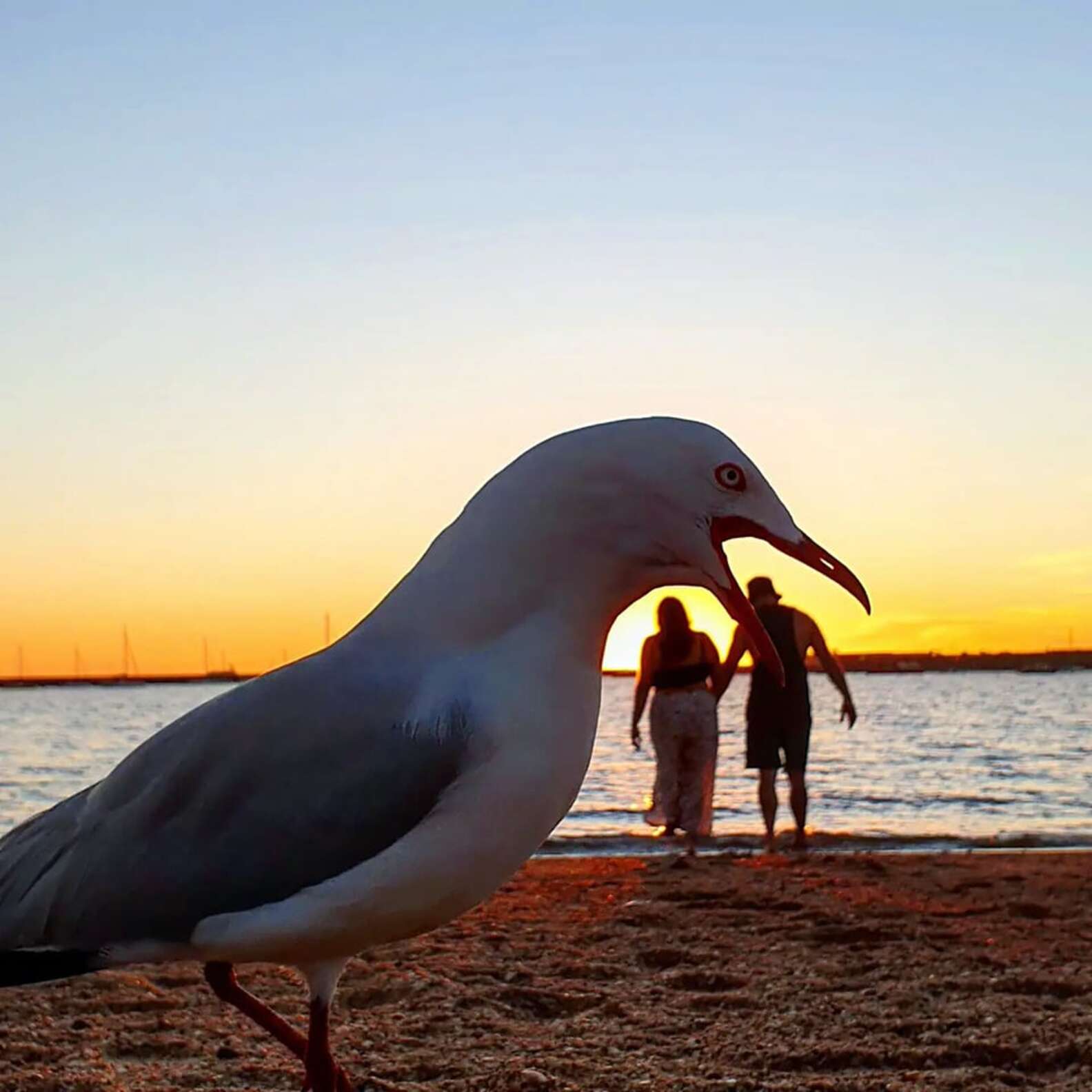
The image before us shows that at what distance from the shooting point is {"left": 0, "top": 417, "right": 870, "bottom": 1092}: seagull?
244 centimetres

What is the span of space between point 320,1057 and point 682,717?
296 inches

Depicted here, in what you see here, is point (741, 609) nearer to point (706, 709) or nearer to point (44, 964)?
point (44, 964)

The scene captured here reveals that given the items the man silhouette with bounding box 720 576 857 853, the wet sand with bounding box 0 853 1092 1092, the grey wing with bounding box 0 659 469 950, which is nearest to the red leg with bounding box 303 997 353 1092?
the grey wing with bounding box 0 659 469 950

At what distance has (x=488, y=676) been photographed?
252 centimetres

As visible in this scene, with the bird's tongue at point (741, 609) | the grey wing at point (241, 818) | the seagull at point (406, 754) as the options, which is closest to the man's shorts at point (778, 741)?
the bird's tongue at point (741, 609)

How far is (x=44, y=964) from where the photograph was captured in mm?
2582

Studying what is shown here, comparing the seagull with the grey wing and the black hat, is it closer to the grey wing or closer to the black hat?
the grey wing

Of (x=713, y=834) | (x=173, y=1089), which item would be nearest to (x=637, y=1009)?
(x=173, y=1089)

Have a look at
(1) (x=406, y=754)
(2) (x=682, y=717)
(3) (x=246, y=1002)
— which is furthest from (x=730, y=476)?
(2) (x=682, y=717)

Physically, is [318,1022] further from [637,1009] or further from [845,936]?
[845,936]

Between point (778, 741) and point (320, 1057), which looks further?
point (778, 741)

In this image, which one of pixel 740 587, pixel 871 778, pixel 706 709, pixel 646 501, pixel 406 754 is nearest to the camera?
pixel 406 754

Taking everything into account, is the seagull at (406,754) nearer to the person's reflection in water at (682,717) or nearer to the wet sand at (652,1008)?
the wet sand at (652,1008)

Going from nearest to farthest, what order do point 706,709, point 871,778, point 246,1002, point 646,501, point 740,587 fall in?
point 646,501, point 740,587, point 246,1002, point 706,709, point 871,778
